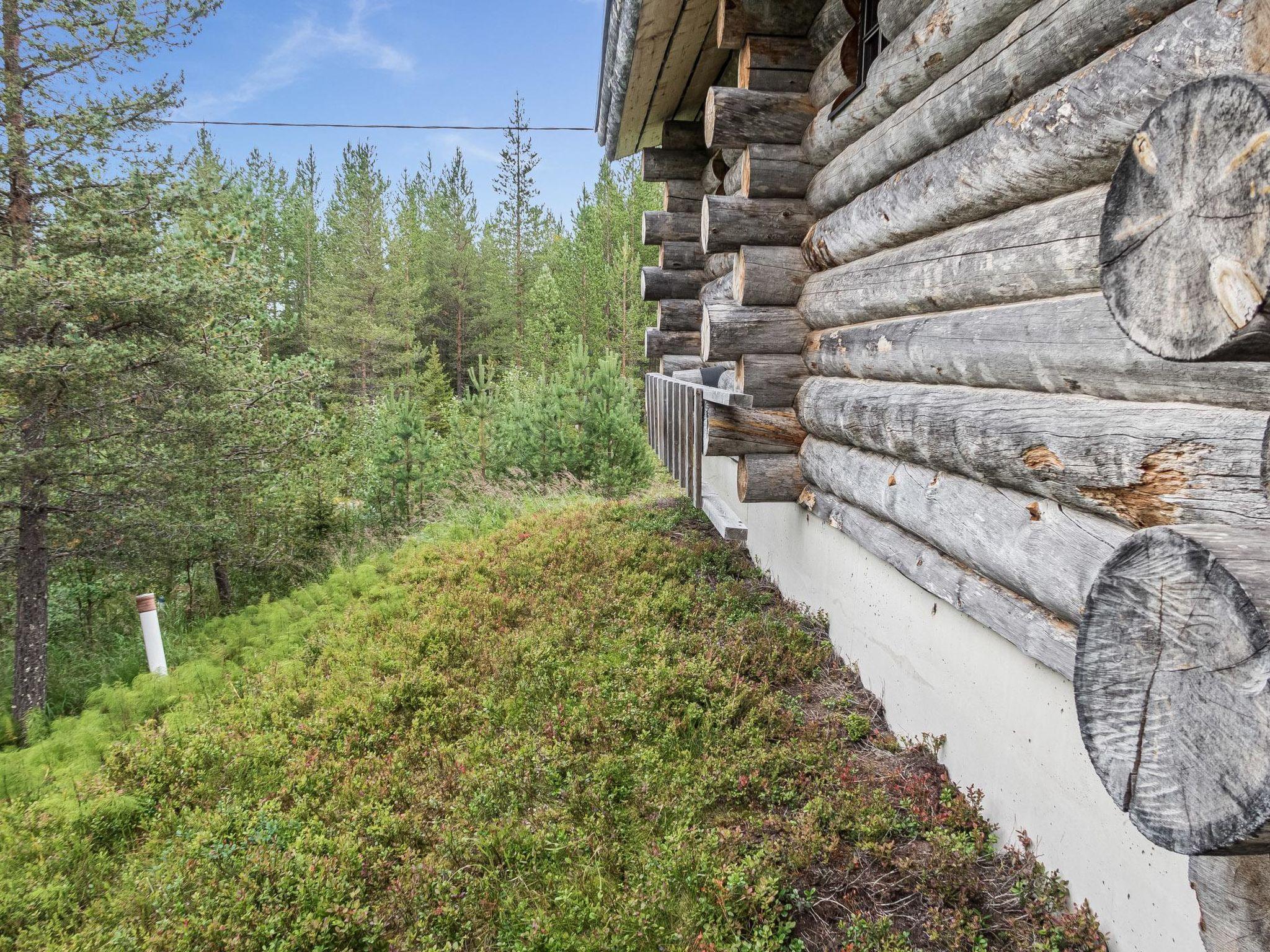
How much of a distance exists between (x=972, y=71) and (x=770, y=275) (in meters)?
2.06

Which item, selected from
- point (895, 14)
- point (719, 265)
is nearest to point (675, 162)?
point (719, 265)

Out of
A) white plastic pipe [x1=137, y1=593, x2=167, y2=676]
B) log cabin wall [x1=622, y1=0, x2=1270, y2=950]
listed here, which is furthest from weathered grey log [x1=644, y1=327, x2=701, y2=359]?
white plastic pipe [x1=137, y1=593, x2=167, y2=676]

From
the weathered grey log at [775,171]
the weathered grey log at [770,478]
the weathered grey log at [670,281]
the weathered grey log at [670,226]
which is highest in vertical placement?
the weathered grey log at [670,226]

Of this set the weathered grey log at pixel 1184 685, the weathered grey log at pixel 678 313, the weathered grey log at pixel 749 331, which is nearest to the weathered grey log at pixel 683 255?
the weathered grey log at pixel 678 313

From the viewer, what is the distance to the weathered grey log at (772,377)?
469 cm

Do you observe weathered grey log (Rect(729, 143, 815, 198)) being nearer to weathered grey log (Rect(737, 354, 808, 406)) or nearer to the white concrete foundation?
weathered grey log (Rect(737, 354, 808, 406))

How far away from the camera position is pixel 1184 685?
3.62 ft

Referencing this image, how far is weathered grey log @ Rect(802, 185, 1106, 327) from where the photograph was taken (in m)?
2.06

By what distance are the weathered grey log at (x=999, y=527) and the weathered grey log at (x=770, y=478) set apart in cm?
97

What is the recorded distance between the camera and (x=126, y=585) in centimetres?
992

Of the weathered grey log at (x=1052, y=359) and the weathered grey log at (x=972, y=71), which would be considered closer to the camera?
the weathered grey log at (x=1052, y=359)

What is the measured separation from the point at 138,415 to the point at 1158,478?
31.2ft

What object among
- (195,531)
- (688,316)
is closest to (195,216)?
(195,531)

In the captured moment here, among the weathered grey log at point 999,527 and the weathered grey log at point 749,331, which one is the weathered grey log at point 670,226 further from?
the weathered grey log at point 999,527
